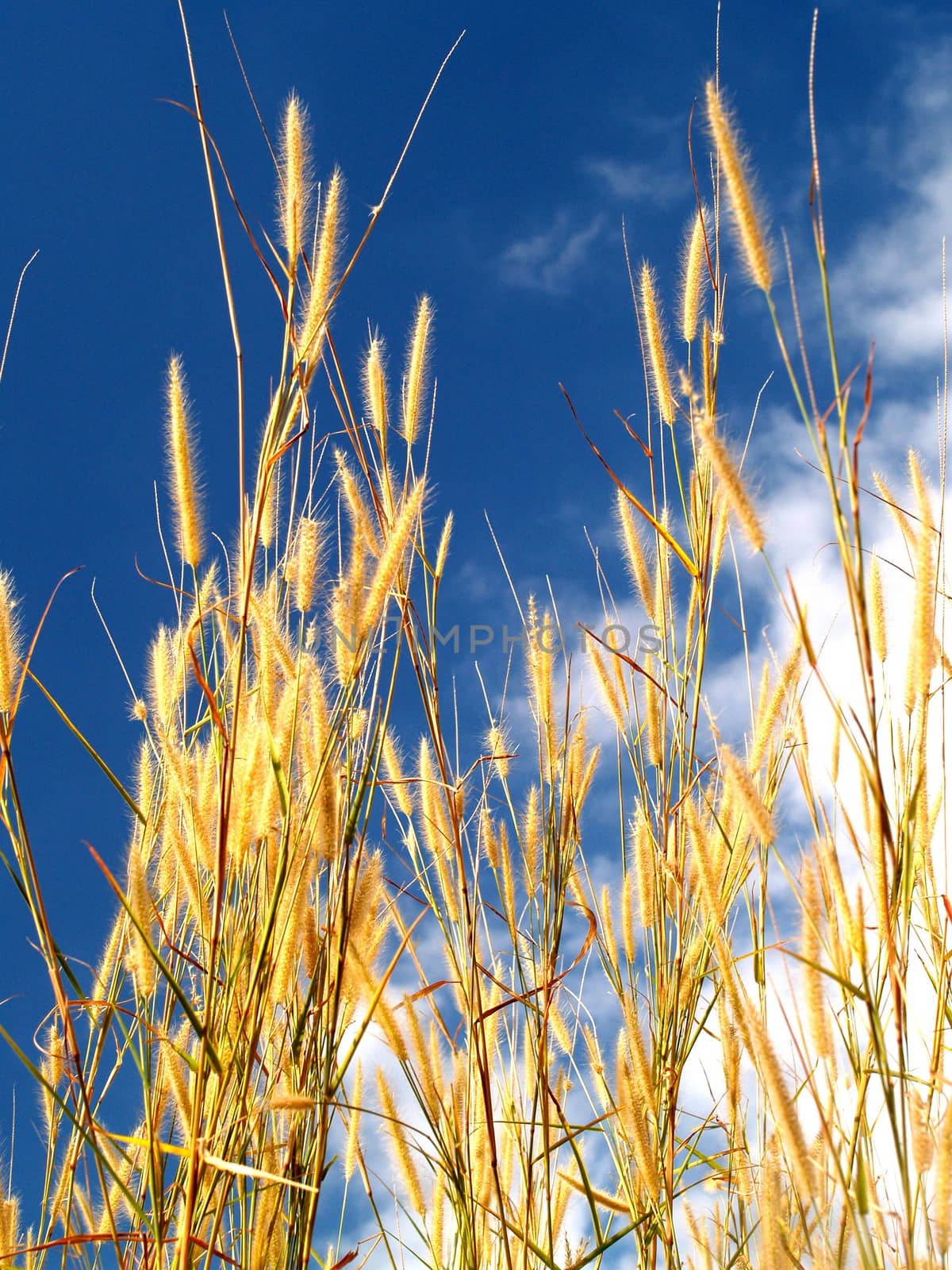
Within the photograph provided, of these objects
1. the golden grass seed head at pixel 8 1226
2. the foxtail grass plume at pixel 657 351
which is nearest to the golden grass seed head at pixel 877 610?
the foxtail grass plume at pixel 657 351

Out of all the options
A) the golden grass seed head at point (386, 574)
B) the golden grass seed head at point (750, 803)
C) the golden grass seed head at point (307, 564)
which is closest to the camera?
the golden grass seed head at point (750, 803)

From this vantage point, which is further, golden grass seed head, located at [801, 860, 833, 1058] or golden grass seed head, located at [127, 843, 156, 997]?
golden grass seed head, located at [127, 843, 156, 997]

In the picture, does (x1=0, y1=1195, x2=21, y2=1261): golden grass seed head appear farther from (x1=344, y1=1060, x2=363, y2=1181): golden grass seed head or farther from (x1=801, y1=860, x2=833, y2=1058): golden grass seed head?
(x1=801, y1=860, x2=833, y2=1058): golden grass seed head

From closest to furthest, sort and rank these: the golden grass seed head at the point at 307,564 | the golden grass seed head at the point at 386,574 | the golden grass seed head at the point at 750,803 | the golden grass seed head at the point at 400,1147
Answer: the golden grass seed head at the point at 750,803, the golden grass seed head at the point at 386,574, the golden grass seed head at the point at 307,564, the golden grass seed head at the point at 400,1147

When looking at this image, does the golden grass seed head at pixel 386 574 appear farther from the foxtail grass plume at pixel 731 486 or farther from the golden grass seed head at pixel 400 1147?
the golden grass seed head at pixel 400 1147

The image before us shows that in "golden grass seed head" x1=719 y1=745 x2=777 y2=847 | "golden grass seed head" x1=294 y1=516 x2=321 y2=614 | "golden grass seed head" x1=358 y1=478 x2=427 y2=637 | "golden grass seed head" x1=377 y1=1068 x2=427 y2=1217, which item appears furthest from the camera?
"golden grass seed head" x1=377 y1=1068 x2=427 y2=1217

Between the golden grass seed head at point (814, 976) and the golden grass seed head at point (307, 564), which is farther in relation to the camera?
the golden grass seed head at point (307, 564)

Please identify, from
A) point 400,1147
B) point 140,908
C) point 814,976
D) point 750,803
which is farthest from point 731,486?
point 400,1147

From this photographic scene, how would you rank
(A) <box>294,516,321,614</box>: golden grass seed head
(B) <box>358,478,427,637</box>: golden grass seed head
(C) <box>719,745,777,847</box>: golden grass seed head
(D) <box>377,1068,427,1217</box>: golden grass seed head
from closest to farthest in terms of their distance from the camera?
(C) <box>719,745,777,847</box>: golden grass seed head < (B) <box>358,478,427,637</box>: golden grass seed head < (A) <box>294,516,321,614</box>: golden grass seed head < (D) <box>377,1068,427,1217</box>: golden grass seed head

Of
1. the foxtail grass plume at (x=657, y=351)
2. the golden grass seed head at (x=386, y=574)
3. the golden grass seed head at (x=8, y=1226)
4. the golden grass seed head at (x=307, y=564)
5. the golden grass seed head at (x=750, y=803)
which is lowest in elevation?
the golden grass seed head at (x=8, y=1226)

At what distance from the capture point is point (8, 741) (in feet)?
3.52

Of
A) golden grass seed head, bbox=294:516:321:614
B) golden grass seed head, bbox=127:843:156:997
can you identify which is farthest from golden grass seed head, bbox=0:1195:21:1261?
golden grass seed head, bbox=294:516:321:614

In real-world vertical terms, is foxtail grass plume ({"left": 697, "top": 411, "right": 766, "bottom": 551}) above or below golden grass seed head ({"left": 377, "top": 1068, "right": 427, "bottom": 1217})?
above

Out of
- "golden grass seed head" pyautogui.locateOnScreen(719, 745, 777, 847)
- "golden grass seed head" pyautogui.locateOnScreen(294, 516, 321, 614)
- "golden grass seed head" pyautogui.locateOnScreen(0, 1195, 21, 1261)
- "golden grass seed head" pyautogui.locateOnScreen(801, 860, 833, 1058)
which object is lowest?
"golden grass seed head" pyautogui.locateOnScreen(0, 1195, 21, 1261)
